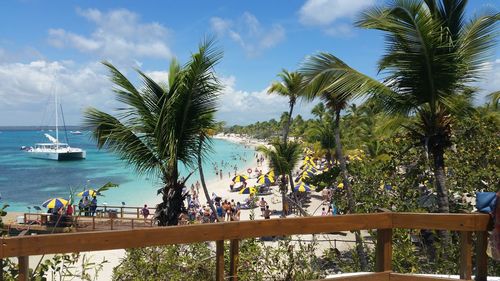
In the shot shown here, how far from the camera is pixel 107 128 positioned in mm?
7102

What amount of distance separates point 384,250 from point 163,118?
4.67 m

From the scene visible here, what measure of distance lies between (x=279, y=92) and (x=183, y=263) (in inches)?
771

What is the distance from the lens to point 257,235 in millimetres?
2959

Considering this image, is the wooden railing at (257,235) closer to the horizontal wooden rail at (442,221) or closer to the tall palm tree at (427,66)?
the horizontal wooden rail at (442,221)

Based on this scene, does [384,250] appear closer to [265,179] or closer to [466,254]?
[466,254]

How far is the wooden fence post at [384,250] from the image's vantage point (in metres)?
3.23

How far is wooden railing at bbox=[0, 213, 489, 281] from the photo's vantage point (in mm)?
2520

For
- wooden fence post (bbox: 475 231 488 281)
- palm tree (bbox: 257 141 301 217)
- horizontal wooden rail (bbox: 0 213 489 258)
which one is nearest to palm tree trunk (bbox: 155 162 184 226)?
horizontal wooden rail (bbox: 0 213 489 258)

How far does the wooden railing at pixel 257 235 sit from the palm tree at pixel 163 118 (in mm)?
4255

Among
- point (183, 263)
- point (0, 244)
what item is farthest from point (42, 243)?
point (183, 263)

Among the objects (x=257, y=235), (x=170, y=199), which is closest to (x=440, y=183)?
(x=170, y=199)

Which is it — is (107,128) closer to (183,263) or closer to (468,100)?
(183,263)

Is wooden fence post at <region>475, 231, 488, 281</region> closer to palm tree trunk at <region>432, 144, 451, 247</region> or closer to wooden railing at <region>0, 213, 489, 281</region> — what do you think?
wooden railing at <region>0, 213, 489, 281</region>

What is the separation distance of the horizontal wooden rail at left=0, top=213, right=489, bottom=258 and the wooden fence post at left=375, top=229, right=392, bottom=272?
0.27 ft
